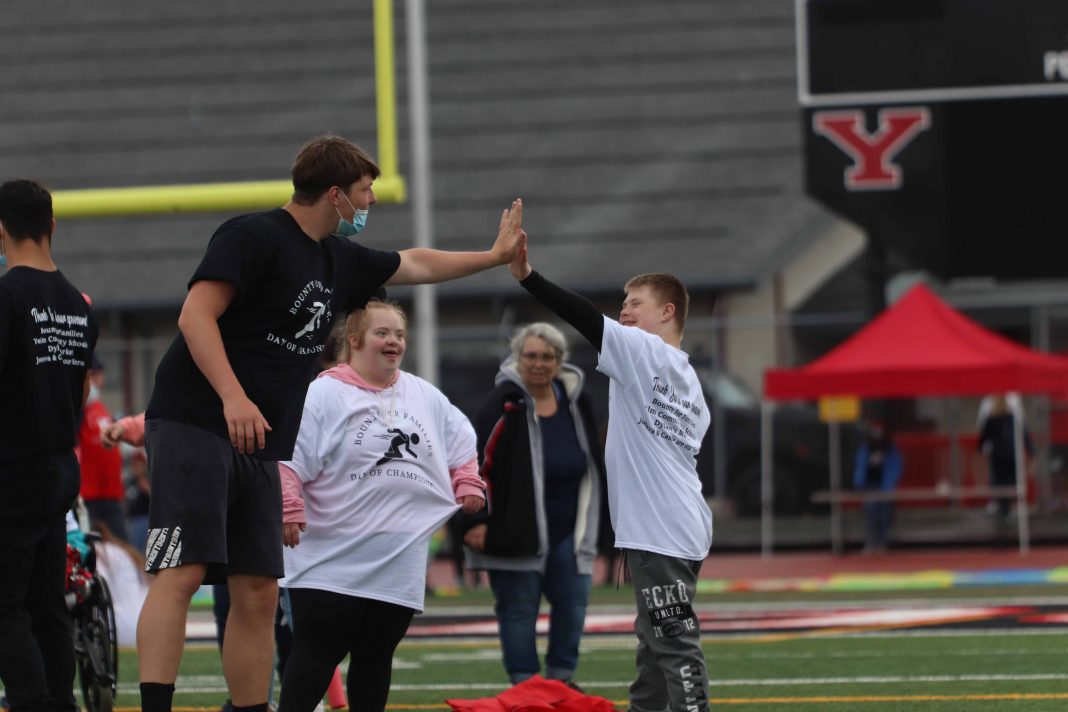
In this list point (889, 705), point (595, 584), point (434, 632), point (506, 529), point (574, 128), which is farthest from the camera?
point (574, 128)

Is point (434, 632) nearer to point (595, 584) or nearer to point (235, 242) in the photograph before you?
point (595, 584)

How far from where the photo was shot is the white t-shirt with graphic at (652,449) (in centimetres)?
Result: 675

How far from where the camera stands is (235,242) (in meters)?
5.99

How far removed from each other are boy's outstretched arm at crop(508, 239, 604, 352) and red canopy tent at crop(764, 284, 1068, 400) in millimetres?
11701

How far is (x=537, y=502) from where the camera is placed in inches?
357

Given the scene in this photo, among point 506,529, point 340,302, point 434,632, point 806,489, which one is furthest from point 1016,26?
point 340,302

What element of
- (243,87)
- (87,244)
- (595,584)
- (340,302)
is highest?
(243,87)

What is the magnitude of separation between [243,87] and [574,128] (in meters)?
4.83

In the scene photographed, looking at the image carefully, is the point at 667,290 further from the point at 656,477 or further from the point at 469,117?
the point at 469,117

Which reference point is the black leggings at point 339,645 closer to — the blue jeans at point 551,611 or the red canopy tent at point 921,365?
the blue jeans at point 551,611

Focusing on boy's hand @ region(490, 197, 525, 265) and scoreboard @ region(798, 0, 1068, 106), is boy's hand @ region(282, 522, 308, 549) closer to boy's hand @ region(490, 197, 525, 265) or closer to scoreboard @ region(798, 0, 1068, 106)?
boy's hand @ region(490, 197, 525, 265)

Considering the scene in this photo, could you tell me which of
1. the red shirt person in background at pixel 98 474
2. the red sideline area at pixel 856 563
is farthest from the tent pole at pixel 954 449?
the red shirt person in background at pixel 98 474

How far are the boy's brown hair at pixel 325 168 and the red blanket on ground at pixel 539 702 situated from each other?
2071mm

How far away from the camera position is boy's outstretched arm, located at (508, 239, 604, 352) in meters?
6.45
